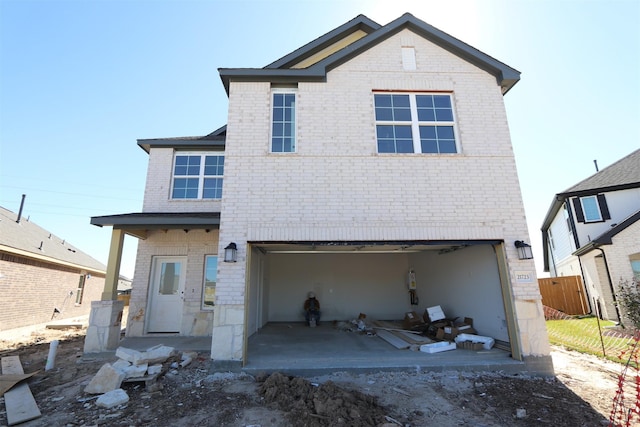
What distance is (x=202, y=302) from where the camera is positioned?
30.3ft

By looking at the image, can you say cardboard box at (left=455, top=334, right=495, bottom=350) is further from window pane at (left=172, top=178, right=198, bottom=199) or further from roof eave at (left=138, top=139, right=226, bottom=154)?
roof eave at (left=138, top=139, right=226, bottom=154)

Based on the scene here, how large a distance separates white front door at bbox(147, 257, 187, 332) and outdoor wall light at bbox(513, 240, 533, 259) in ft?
29.9

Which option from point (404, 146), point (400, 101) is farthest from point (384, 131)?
point (400, 101)

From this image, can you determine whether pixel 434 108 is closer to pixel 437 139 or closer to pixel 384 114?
pixel 437 139

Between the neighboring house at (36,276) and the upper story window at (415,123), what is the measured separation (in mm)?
14123

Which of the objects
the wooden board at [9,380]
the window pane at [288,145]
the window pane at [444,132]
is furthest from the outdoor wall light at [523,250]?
the wooden board at [9,380]

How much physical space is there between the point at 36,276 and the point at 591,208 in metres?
26.6

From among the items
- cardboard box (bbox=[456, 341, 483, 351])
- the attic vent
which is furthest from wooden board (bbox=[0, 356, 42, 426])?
the attic vent

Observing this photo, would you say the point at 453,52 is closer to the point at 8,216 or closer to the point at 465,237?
the point at 465,237

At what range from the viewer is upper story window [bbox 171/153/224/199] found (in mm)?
10125

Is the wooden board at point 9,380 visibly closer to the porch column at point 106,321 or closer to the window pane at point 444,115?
the porch column at point 106,321

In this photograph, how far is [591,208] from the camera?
1552 centimetres

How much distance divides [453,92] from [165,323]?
1044cm

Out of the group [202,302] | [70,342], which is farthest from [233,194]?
[70,342]
